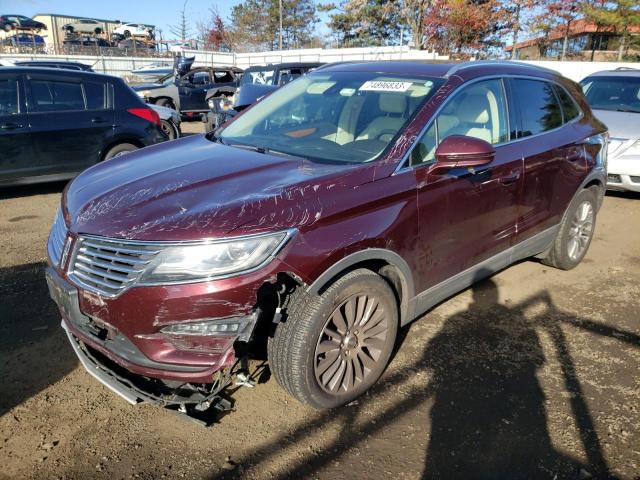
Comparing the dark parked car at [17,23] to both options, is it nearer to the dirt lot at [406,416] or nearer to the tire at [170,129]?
the tire at [170,129]

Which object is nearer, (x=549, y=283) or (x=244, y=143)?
(x=244, y=143)

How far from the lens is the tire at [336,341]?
97.9 inches

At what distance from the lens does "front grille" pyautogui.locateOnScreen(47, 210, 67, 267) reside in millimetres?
2660

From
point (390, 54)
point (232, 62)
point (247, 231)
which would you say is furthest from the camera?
point (232, 62)

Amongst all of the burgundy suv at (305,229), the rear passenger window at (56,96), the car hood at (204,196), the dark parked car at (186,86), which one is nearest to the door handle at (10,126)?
the rear passenger window at (56,96)

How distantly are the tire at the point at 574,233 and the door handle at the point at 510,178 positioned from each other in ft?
3.68

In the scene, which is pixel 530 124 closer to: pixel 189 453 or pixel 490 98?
pixel 490 98

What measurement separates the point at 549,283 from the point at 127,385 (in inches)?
146

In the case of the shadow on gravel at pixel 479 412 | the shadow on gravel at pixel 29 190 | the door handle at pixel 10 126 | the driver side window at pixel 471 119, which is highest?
the driver side window at pixel 471 119

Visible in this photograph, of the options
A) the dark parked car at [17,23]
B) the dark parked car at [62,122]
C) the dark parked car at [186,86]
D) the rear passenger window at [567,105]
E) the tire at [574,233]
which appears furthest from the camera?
the dark parked car at [17,23]

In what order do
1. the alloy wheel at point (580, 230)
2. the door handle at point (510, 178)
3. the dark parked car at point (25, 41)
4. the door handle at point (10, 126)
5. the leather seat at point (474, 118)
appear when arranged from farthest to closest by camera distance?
1. the dark parked car at point (25, 41)
2. the door handle at point (10, 126)
3. the alloy wheel at point (580, 230)
4. the door handle at point (510, 178)
5. the leather seat at point (474, 118)

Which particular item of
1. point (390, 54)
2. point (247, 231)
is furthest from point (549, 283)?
point (390, 54)

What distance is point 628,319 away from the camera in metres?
3.96

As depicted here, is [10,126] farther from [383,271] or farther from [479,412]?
[479,412]
